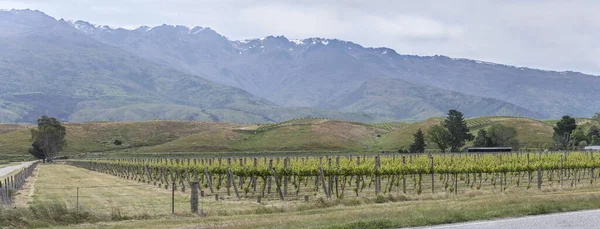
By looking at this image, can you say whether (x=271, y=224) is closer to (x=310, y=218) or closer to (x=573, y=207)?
(x=310, y=218)

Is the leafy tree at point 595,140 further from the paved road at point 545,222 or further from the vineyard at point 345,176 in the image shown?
the paved road at point 545,222

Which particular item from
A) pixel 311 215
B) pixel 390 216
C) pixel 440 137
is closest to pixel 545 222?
pixel 390 216

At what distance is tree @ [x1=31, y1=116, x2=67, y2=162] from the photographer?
154625mm

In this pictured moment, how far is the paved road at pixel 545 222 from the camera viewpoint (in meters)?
19.4

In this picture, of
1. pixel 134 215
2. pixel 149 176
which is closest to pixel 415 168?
pixel 134 215

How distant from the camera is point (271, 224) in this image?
20875mm

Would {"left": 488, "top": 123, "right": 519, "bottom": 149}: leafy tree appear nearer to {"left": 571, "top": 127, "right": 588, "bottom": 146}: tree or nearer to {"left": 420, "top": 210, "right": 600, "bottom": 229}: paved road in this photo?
{"left": 571, "top": 127, "right": 588, "bottom": 146}: tree

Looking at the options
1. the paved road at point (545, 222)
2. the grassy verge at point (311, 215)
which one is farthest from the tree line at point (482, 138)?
the paved road at point (545, 222)

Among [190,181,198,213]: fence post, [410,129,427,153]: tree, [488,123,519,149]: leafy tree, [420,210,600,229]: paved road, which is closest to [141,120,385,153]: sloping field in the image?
[410,129,427,153]: tree

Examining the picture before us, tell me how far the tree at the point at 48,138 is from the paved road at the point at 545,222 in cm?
14766

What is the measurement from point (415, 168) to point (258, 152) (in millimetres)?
118476

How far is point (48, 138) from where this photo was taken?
155500 mm

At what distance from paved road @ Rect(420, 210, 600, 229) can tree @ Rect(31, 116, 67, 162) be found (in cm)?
14766

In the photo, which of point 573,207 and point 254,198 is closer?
point 573,207
